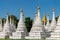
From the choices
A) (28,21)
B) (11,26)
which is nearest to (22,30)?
(11,26)

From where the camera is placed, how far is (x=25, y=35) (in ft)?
134

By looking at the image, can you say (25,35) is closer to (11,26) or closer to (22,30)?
(22,30)

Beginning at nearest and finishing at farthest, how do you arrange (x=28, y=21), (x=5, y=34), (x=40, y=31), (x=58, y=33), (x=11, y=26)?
(x=58, y=33)
(x=40, y=31)
(x=5, y=34)
(x=11, y=26)
(x=28, y=21)

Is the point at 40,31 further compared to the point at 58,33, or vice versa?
the point at 40,31

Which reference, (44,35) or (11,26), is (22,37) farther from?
(11,26)

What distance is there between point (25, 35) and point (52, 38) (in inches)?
301

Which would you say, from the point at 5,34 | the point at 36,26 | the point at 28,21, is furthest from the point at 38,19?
the point at 28,21

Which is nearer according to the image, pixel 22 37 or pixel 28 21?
pixel 22 37

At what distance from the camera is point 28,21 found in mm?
72375

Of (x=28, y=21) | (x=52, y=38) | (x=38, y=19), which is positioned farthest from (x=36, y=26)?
(x=28, y=21)

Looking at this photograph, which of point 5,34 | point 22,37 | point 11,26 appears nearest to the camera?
point 22,37

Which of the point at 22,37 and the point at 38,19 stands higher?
the point at 38,19

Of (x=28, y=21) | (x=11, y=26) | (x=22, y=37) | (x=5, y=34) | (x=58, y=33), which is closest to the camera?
(x=58, y=33)

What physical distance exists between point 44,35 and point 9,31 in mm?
9404
